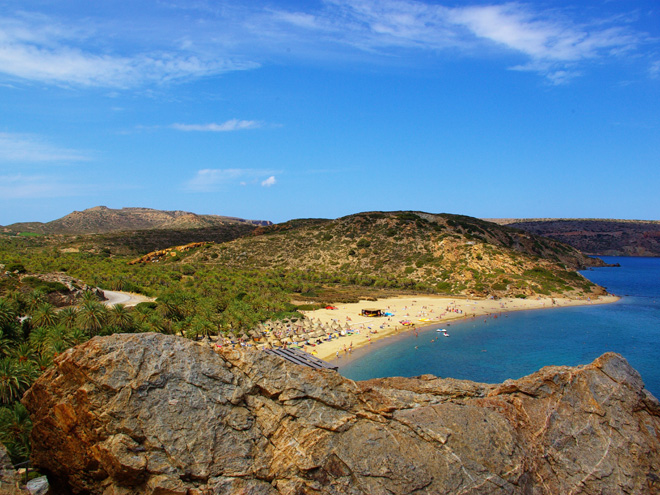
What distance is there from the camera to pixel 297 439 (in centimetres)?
835

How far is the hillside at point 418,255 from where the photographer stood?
89188mm

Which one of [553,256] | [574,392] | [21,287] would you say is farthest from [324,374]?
[553,256]

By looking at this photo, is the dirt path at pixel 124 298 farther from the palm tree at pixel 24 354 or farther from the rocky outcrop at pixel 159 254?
the rocky outcrop at pixel 159 254

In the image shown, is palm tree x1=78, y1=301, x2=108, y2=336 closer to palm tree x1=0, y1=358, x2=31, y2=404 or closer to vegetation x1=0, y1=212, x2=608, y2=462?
vegetation x1=0, y1=212, x2=608, y2=462

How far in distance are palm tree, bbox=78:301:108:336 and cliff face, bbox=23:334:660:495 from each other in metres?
25.2

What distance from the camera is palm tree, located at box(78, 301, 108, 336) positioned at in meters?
31.3

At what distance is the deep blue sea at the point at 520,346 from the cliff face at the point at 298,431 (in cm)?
2643

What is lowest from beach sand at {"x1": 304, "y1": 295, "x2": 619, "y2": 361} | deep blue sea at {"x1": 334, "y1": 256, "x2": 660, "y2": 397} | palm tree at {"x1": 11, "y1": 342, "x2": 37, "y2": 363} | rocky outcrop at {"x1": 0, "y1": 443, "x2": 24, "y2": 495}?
deep blue sea at {"x1": 334, "y1": 256, "x2": 660, "y2": 397}

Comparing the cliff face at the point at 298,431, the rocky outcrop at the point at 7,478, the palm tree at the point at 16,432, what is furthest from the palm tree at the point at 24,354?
the cliff face at the point at 298,431

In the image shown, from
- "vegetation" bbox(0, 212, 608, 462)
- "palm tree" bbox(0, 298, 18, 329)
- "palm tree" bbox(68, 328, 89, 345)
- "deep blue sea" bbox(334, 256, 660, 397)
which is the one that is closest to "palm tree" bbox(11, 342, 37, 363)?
"vegetation" bbox(0, 212, 608, 462)

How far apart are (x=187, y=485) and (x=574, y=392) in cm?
876

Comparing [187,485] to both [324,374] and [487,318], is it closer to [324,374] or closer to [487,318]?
[324,374]

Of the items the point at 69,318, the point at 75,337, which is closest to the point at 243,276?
the point at 69,318

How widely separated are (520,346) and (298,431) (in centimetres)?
4641
